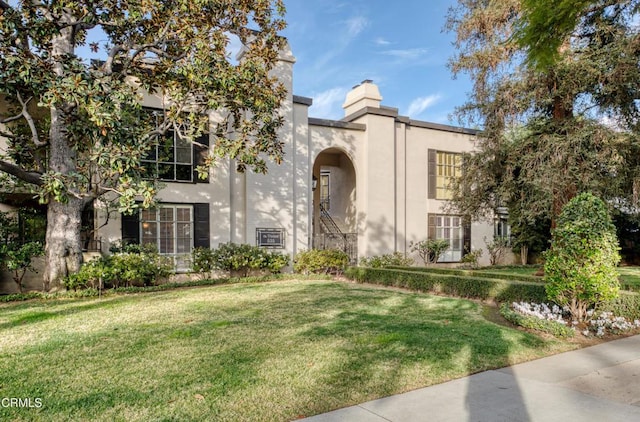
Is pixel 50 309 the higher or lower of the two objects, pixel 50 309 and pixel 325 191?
the lower

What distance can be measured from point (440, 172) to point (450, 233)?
110 inches

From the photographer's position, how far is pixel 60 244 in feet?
33.5

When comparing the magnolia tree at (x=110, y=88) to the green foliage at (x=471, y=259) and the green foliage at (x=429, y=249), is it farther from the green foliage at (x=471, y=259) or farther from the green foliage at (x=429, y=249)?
the green foliage at (x=471, y=259)

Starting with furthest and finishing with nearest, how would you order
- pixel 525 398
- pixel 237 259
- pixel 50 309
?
1. pixel 237 259
2. pixel 50 309
3. pixel 525 398

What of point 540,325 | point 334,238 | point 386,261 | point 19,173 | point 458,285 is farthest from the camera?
point 334,238

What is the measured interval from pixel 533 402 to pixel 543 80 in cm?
1047

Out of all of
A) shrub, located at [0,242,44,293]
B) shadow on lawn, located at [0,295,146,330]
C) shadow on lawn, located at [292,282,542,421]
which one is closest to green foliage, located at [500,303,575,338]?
shadow on lawn, located at [292,282,542,421]

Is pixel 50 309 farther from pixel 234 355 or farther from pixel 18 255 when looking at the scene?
pixel 234 355

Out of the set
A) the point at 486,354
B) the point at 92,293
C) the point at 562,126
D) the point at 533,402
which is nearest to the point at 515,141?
the point at 562,126

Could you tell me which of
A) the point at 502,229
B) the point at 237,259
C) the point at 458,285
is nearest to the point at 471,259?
the point at 502,229

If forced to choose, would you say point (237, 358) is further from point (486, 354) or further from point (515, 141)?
point (515, 141)

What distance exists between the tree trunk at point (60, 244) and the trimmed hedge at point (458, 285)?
8.01 m

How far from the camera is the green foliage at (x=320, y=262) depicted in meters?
14.2

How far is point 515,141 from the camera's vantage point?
12781mm
